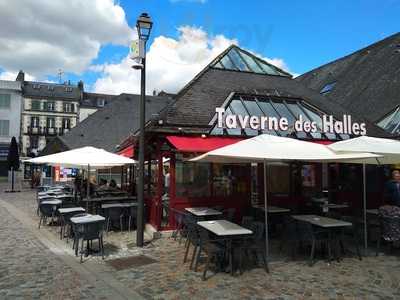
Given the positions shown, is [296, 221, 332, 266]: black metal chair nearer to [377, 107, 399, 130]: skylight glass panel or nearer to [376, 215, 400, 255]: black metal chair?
[376, 215, 400, 255]: black metal chair

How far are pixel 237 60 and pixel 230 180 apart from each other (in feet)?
19.4

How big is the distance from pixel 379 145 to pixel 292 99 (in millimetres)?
5825

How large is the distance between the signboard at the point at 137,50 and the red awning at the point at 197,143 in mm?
2309

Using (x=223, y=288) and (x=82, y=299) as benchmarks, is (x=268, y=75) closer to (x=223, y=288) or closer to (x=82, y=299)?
(x=223, y=288)

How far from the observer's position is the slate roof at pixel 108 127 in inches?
1137

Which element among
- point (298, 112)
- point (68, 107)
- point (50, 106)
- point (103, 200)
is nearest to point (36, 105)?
point (50, 106)

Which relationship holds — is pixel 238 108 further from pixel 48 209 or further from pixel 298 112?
pixel 48 209

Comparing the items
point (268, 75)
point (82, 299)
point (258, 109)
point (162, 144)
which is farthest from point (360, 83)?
point (82, 299)

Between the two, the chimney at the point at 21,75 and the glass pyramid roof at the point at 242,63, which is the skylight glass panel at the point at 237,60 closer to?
the glass pyramid roof at the point at 242,63

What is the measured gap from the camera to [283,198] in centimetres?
1186

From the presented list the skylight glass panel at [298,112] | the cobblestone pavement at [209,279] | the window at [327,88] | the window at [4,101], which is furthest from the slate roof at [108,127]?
the window at [4,101]

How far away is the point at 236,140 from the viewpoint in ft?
37.0

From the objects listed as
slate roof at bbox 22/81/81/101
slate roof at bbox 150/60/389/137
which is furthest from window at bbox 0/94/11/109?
slate roof at bbox 150/60/389/137

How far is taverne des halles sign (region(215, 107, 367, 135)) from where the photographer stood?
11062 millimetres
